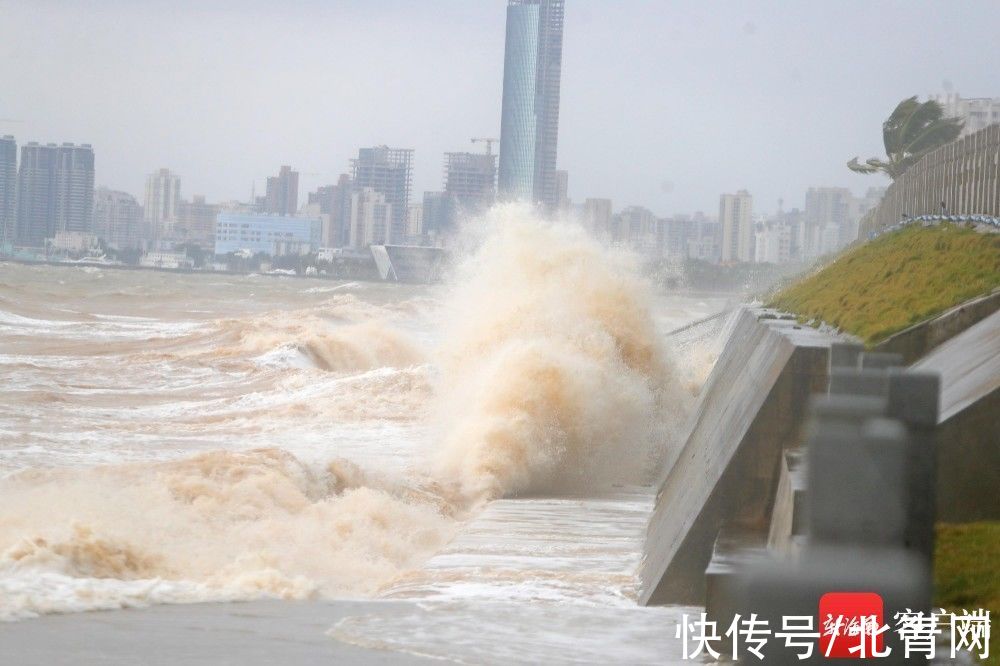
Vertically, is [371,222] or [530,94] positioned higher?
[530,94]

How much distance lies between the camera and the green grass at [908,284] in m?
10.6

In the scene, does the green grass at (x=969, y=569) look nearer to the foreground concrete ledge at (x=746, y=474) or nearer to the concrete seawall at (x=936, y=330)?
the foreground concrete ledge at (x=746, y=474)

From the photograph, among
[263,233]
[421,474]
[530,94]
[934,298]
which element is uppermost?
[530,94]

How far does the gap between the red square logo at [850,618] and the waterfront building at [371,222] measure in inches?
5585

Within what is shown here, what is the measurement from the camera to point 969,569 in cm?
552

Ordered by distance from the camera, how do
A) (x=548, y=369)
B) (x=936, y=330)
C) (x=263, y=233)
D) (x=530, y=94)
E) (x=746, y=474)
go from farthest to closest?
(x=263, y=233), (x=530, y=94), (x=548, y=369), (x=936, y=330), (x=746, y=474)

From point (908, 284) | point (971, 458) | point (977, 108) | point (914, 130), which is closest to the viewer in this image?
point (971, 458)

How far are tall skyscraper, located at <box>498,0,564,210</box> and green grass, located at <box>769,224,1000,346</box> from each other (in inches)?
3131

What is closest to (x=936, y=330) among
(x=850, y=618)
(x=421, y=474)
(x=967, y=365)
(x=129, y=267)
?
(x=967, y=365)

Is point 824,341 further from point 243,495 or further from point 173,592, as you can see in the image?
point 243,495

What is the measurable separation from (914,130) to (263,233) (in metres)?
133

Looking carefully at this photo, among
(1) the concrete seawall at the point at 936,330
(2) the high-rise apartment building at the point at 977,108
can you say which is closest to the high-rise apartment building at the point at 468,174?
(2) the high-rise apartment building at the point at 977,108

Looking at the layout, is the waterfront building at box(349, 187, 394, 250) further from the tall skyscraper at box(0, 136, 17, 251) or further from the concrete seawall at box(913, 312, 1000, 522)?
the concrete seawall at box(913, 312, 1000, 522)

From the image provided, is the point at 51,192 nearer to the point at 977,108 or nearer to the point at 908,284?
the point at 977,108
